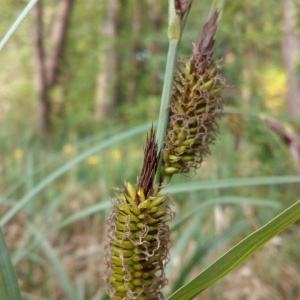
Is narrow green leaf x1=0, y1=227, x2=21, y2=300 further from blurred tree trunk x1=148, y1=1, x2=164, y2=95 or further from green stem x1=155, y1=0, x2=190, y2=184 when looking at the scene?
blurred tree trunk x1=148, y1=1, x2=164, y2=95

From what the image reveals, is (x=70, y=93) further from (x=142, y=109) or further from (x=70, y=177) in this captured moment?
(x=70, y=177)

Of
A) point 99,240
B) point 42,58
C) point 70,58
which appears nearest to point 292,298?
point 99,240

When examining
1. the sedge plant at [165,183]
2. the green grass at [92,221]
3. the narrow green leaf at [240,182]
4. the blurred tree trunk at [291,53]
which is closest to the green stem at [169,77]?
the sedge plant at [165,183]

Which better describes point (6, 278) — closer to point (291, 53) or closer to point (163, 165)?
point (163, 165)

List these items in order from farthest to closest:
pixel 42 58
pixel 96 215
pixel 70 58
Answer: pixel 70 58, pixel 42 58, pixel 96 215

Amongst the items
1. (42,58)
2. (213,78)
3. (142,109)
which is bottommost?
(142,109)

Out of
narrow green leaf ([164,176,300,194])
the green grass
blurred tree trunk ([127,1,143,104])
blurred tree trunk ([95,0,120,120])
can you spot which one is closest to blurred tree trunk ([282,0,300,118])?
the green grass
